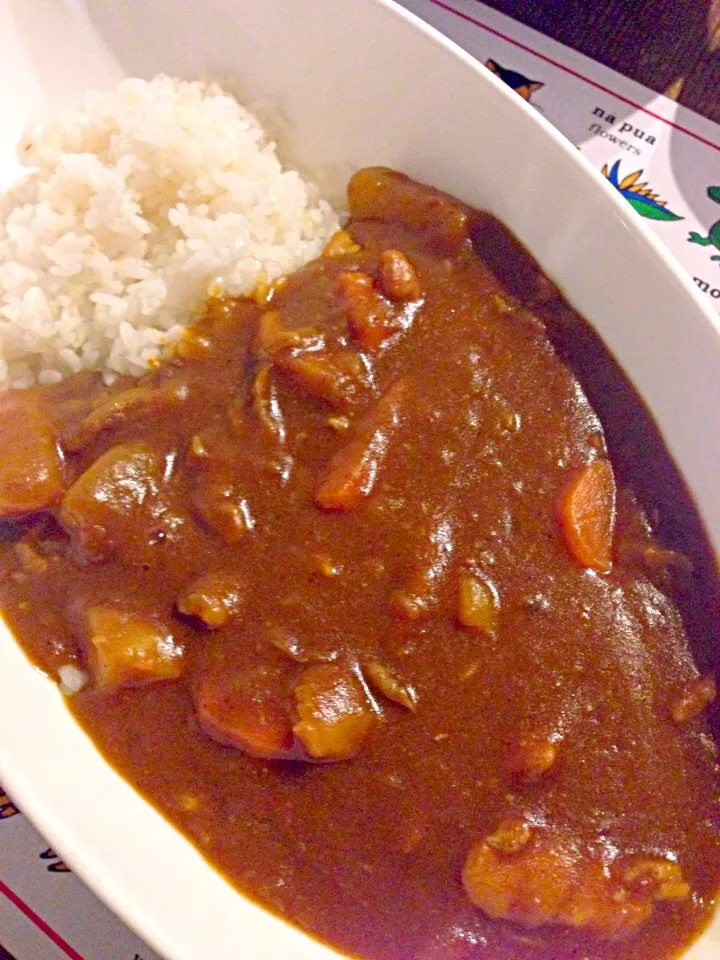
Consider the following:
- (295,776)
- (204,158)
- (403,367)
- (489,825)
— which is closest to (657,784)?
(489,825)

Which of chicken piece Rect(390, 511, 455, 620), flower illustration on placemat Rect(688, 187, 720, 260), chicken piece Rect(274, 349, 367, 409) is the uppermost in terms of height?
flower illustration on placemat Rect(688, 187, 720, 260)

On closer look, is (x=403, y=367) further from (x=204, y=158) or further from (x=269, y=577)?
(x=204, y=158)

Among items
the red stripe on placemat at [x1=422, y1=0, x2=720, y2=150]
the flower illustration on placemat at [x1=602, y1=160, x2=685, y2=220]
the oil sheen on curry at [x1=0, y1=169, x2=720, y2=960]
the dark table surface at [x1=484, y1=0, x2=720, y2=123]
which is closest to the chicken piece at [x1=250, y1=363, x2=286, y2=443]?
the oil sheen on curry at [x1=0, y1=169, x2=720, y2=960]

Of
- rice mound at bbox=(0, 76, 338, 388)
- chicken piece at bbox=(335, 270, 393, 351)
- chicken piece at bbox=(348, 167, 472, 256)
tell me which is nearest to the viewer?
chicken piece at bbox=(335, 270, 393, 351)

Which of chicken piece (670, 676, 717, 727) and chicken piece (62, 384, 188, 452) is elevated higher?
chicken piece (670, 676, 717, 727)

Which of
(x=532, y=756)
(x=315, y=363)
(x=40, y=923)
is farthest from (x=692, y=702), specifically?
(x=40, y=923)

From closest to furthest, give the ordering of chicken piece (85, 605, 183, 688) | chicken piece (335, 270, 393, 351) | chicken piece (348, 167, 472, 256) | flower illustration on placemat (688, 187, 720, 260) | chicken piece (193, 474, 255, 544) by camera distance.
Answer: chicken piece (85, 605, 183, 688) → chicken piece (193, 474, 255, 544) → chicken piece (335, 270, 393, 351) → chicken piece (348, 167, 472, 256) → flower illustration on placemat (688, 187, 720, 260)

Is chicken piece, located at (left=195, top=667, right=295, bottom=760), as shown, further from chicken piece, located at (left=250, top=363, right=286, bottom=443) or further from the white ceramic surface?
chicken piece, located at (left=250, top=363, right=286, bottom=443)
